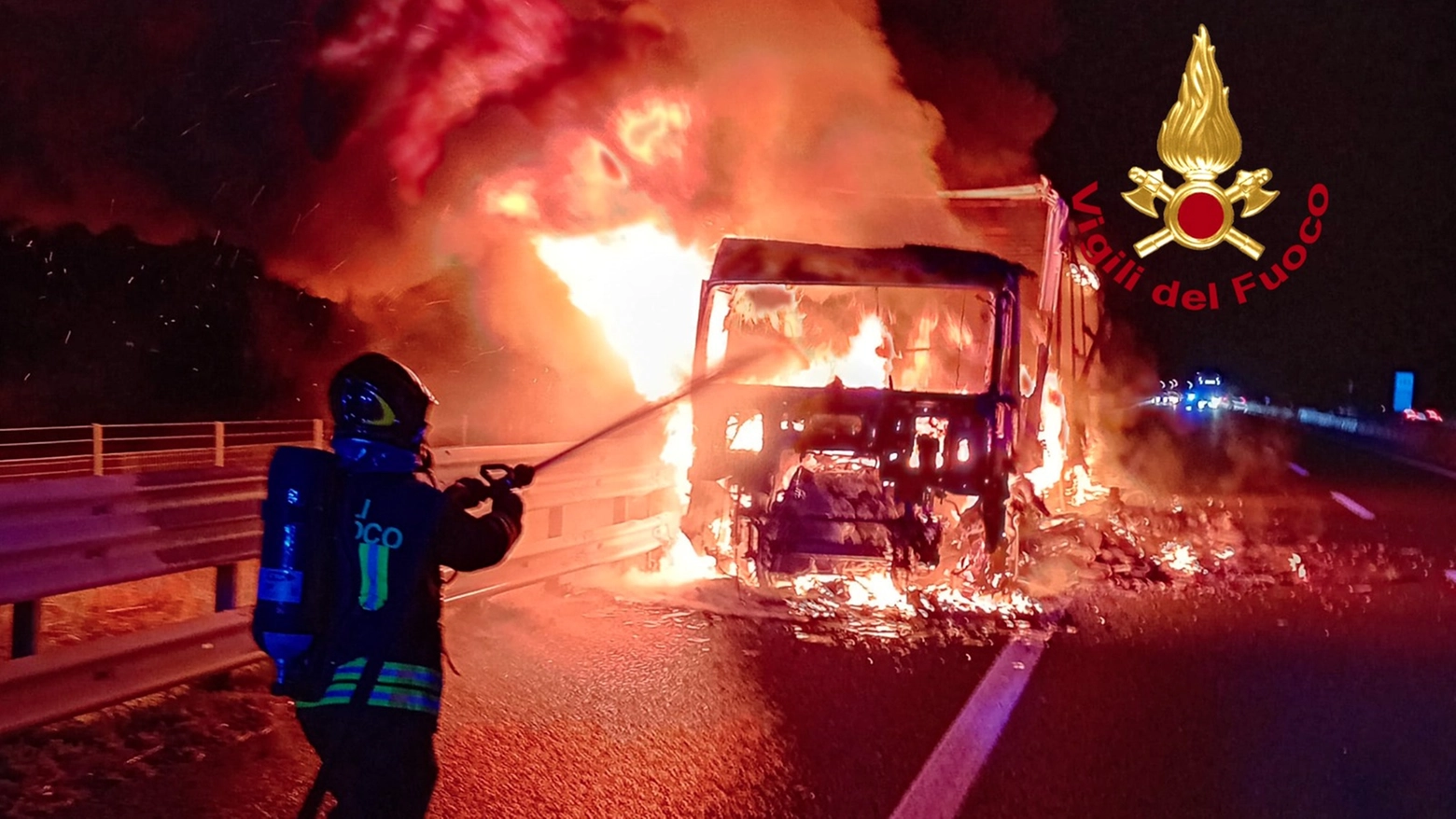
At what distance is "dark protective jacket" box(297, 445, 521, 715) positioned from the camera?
2895 mm

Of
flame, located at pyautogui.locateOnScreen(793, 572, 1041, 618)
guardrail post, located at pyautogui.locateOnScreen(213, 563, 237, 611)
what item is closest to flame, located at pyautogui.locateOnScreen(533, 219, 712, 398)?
flame, located at pyautogui.locateOnScreen(793, 572, 1041, 618)

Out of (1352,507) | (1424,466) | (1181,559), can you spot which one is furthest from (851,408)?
(1424,466)

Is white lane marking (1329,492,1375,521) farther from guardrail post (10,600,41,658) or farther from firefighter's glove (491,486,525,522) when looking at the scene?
firefighter's glove (491,486,525,522)

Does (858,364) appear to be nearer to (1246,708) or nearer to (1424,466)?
(1246,708)

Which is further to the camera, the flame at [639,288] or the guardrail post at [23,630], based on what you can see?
the flame at [639,288]

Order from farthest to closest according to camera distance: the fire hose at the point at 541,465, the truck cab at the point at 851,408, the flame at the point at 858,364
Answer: the flame at the point at 858,364 < the truck cab at the point at 851,408 < the fire hose at the point at 541,465

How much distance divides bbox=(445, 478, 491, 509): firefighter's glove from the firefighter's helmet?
154 mm

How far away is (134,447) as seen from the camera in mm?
20328

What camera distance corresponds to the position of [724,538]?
364 inches

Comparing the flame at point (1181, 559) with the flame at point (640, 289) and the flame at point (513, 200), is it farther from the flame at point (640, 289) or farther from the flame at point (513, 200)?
the flame at point (513, 200)

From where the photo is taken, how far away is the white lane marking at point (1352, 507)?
1593 cm

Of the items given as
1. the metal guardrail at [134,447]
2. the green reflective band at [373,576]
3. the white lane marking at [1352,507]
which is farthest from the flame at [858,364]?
the white lane marking at [1352,507]

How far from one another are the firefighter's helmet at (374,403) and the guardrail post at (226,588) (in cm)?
378

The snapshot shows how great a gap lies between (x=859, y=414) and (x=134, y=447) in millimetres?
15363
